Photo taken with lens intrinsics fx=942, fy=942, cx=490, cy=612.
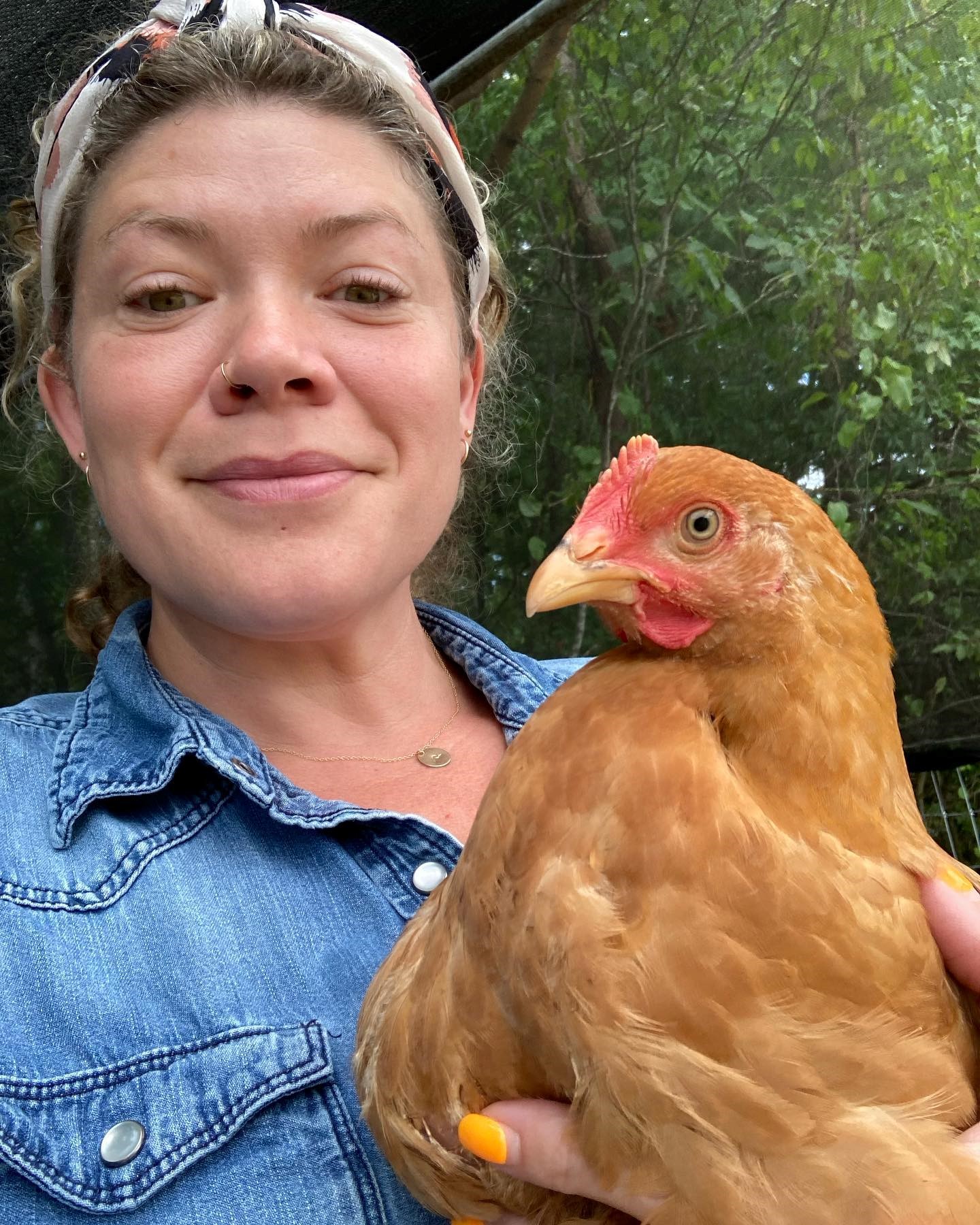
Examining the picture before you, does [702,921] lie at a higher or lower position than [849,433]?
lower

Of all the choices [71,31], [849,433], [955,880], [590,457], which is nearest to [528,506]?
[590,457]

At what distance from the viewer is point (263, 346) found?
1262mm

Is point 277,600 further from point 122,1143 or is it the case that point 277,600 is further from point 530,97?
point 530,97

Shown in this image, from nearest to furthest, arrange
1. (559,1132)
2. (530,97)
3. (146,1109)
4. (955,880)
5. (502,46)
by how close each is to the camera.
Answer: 1. (559,1132)
2. (955,880)
3. (146,1109)
4. (502,46)
5. (530,97)

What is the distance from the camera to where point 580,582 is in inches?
40.7

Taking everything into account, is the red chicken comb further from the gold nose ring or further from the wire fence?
the wire fence

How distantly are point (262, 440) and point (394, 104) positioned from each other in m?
0.63

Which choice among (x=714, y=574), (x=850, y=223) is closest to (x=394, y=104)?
(x=714, y=574)

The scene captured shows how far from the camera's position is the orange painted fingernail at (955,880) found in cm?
95

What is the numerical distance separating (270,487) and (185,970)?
65 centimetres

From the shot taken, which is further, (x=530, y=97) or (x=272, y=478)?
(x=530, y=97)

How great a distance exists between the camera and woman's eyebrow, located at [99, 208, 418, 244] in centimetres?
130

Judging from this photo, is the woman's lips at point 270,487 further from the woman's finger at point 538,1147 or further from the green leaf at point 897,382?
the green leaf at point 897,382

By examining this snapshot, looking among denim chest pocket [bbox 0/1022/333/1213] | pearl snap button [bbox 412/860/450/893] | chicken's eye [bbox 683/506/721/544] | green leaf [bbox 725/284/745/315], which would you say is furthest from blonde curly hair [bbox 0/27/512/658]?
green leaf [bbox 725/284/745/315]
